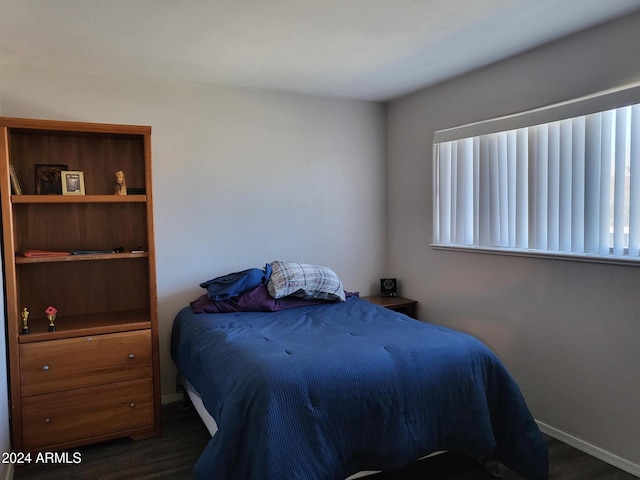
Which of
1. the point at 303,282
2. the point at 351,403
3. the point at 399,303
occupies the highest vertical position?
the point at 303,282

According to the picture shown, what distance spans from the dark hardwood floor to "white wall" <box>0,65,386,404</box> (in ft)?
2.28

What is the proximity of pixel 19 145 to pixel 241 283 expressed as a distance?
5.27 ft

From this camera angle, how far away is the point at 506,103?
2963 mm

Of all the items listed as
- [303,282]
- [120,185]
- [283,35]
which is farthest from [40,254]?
[283,35]

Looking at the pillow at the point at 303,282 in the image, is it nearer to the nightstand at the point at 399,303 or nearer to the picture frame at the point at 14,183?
the nightstand at the point at 399,303

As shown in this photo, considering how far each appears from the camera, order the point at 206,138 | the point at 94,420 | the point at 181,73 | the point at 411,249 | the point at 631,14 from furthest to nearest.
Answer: the point at 411,249 → the point at 206,138 → the point at 181,73 → the point at 94,420 → the point at 631,14

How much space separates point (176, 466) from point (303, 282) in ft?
4.40

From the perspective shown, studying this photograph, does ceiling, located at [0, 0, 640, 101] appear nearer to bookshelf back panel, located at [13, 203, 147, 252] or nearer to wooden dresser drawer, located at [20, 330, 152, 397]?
bookshelf back panel, located at [13, 203, 147, 252]

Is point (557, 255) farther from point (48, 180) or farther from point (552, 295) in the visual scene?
point (48, 180)

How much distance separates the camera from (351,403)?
196 cm

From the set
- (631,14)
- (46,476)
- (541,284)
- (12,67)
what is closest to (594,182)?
(541,284)

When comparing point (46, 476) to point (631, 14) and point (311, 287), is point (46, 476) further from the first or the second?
point (631, 14)

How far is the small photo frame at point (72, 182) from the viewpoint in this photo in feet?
9.29

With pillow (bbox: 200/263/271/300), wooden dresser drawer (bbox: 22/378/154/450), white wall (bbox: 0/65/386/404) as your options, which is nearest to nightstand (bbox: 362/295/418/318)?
white wall (bbox: 0/65/386/404)
